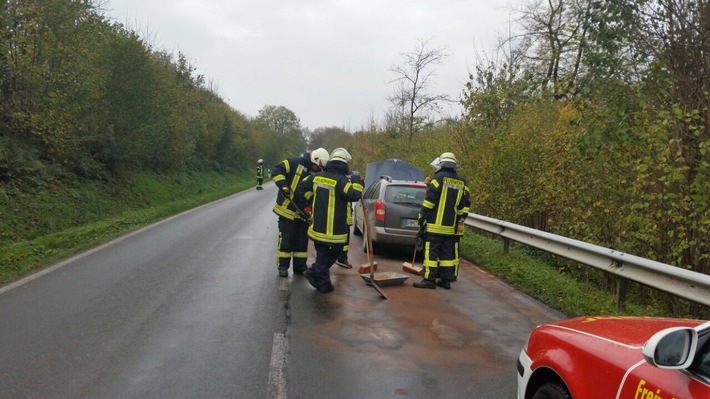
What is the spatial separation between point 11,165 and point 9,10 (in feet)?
12.9

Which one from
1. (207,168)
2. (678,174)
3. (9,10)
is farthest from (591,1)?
(207,168)

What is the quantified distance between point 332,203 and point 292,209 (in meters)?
0.99

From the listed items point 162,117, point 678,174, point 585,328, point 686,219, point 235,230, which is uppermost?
point 162,117

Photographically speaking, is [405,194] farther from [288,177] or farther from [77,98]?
[77,98]

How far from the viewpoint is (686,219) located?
6156mm

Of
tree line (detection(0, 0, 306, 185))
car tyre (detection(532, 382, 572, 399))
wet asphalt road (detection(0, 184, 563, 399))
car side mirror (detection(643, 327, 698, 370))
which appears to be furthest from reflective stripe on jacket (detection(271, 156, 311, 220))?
tree line (detection(0, 0, 306, 185))

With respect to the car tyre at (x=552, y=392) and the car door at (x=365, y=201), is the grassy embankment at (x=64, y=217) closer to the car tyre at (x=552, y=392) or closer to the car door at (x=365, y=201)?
the car door at (x=365, y=201)

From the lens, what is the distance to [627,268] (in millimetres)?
5949

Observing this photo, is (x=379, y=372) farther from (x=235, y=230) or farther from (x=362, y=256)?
(x=235, y=230)

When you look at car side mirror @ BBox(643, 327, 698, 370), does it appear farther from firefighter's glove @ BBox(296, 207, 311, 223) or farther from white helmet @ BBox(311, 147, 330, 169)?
firefighter's glove @ BBox(296, 207, 311, 223)

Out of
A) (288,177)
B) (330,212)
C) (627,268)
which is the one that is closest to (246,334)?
(330,212)

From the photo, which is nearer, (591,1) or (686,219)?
(686,219)

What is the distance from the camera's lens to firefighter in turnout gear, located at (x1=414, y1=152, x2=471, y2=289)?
290 inches

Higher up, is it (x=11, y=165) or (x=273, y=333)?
(x=11, y=165)
